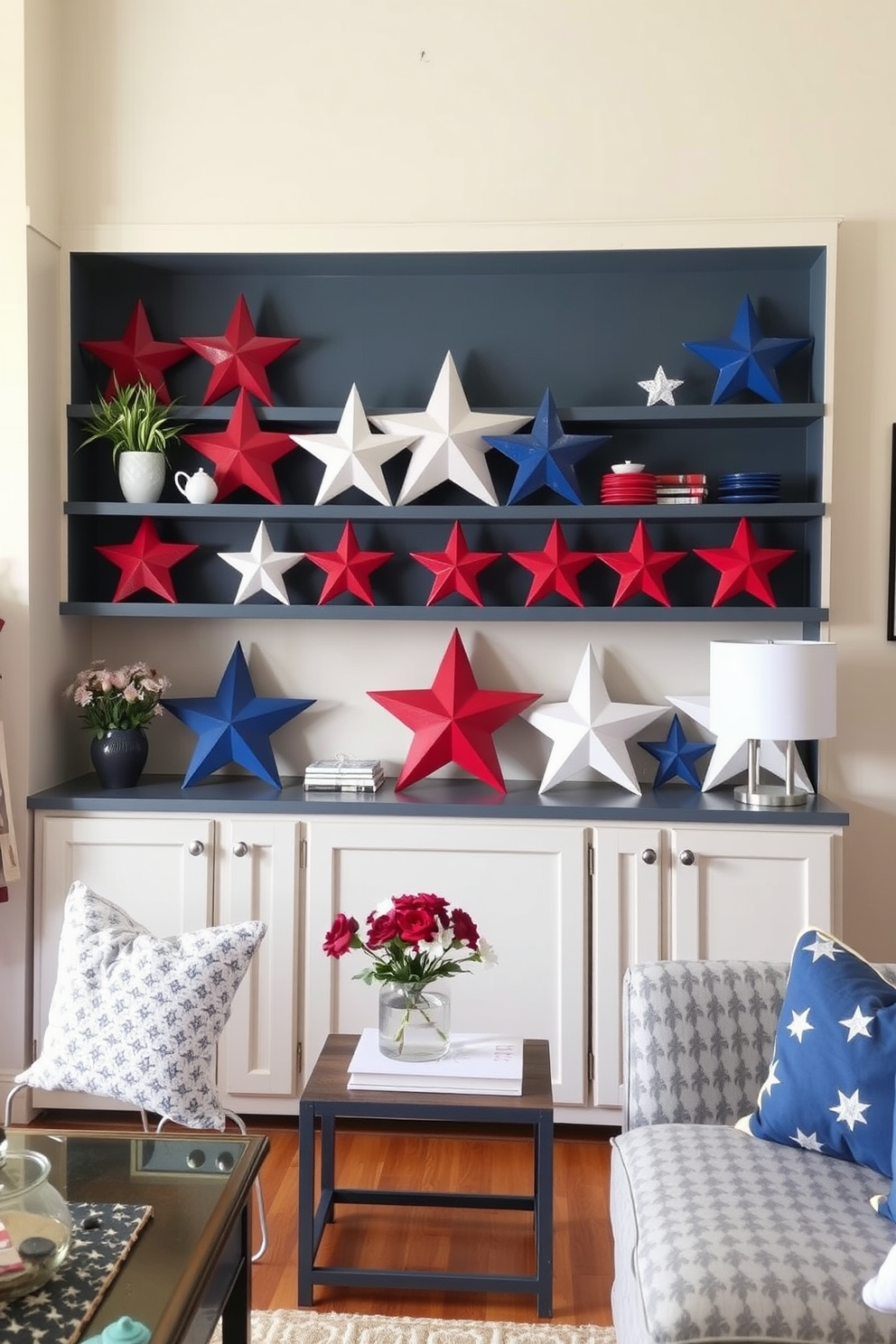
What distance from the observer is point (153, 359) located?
335 centimetres

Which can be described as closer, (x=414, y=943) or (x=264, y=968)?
(x=414, y=943)

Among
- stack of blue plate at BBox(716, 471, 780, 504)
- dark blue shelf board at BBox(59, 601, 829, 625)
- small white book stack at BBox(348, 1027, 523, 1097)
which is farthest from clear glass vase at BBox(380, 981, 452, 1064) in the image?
stack of blue plate at BBox(716, 471, 780, 504)

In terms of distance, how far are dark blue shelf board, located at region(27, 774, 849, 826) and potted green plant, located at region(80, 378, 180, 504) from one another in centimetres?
83

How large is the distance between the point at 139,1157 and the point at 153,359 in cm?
230

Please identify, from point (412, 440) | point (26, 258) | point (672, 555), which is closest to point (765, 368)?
point (672, 555)

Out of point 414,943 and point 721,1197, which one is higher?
point 414,943

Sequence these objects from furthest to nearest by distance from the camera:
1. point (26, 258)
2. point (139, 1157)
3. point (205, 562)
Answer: point (205, 562)
point (26, 258)
point (139, 1157)

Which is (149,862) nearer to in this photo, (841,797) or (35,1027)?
(35,1027)

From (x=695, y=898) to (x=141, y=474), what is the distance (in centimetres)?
186

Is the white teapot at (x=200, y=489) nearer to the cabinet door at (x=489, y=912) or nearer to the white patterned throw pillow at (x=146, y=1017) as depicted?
the cabinet door at (x=489, y=912)

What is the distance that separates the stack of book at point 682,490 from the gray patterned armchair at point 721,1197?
144cm

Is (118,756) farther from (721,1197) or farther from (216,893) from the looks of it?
(721,1197)

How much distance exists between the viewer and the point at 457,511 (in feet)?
10.4

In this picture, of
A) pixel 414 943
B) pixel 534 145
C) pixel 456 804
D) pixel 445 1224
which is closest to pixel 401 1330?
pixel 445 1224
